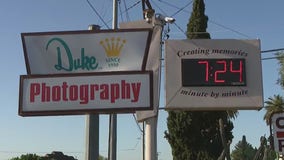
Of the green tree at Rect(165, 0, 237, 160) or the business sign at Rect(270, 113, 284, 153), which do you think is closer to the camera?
the business sign at Rect(270, 113, 284, 153)

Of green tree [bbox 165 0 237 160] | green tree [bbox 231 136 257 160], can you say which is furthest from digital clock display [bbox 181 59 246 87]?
green tree [bbox 165 0 237 160]

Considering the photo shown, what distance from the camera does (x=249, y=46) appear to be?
15758 millimetres

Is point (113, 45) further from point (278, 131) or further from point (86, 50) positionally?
point (278, 131)

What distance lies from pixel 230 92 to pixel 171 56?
1945mm

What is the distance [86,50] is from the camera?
12.4 meters

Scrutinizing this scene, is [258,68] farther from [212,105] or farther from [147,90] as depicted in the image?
[147,90]

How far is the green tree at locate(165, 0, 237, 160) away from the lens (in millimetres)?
27156

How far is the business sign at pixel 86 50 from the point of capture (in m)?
12.2

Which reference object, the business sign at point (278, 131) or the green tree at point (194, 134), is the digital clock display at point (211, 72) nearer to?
the business sign at point (278, 131)

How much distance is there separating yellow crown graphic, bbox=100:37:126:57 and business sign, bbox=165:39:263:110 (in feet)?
10.4

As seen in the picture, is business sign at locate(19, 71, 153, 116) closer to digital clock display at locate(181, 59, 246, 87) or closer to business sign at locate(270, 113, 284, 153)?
digital clock display at locate(181, 59, 246, 87)

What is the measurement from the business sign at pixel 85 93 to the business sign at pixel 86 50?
265mm

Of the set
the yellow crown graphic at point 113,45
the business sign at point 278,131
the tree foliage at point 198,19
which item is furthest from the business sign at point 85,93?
the tree foliage at point 198,19

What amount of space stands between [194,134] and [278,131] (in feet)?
68.7
